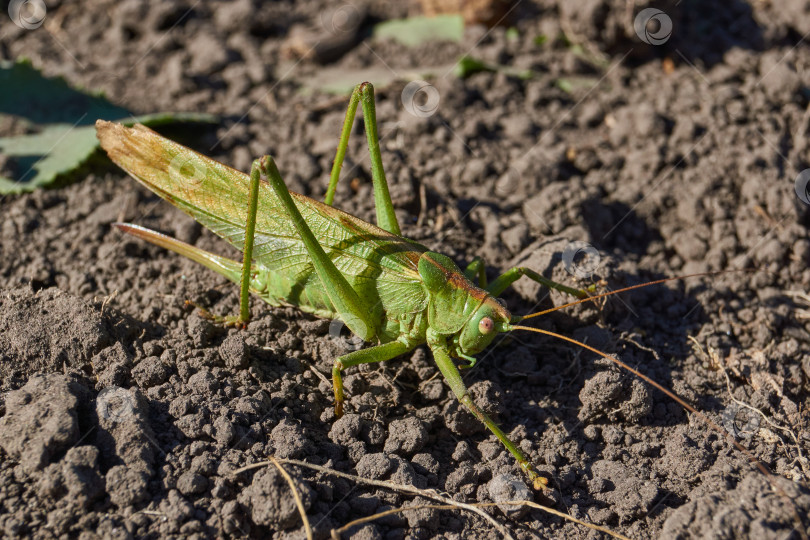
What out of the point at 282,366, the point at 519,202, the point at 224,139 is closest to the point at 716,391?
the point at 519,202

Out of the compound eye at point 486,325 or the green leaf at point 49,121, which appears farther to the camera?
the green leaf at point 49,121

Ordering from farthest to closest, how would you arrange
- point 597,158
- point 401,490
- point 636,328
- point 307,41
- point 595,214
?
point 307,41 → point 597,158 → point 595,214 → point 636,328 → point 401,490

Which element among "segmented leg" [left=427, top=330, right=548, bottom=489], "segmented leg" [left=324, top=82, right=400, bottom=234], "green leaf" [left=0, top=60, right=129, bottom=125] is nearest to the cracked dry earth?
"segmented leg" [left=427, top=330, right=548, bottom=489]

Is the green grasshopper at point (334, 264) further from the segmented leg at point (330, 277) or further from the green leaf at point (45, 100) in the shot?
the green leaf at point (45, 100)

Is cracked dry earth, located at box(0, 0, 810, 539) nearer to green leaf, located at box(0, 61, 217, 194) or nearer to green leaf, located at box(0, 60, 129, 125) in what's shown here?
green leaf, located at box(0, 61, 217, 194)

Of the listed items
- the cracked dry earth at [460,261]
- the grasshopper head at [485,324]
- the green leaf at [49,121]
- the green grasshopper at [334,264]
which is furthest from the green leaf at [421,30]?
the grasshopper head at [485,324]

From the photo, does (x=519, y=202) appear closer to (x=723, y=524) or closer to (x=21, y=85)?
(x=723, y=524)

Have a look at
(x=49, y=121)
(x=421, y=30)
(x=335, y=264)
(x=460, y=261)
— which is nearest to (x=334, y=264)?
(x=335, y=264)
